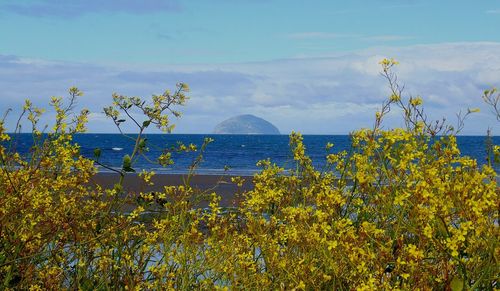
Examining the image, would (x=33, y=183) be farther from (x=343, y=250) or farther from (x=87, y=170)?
(x=343, y=250)

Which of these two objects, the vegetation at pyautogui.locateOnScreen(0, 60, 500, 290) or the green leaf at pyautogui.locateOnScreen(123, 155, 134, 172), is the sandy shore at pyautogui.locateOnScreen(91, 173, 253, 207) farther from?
the green leaf at pyautogui.locateOnScreen(123, 155, 134, 172)

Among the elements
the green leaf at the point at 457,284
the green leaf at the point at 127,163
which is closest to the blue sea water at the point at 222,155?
the green leaf at the point at 127,163

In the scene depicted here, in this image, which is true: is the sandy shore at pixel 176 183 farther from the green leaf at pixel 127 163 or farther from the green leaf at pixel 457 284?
the green leaf at pixel 457 284

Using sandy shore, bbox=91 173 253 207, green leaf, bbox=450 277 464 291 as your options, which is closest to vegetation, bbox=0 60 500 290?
green leaf, bbox=450 277 464 291

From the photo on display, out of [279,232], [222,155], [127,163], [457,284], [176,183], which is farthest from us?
[222,155]

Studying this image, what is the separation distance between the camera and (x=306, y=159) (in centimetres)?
793

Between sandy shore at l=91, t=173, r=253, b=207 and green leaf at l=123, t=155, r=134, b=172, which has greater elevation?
green leaf at l=123, t=155, r=134, b=172

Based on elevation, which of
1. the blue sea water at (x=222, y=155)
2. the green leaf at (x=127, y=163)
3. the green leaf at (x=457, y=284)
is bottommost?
the blue sea water at (x=222, y=155)

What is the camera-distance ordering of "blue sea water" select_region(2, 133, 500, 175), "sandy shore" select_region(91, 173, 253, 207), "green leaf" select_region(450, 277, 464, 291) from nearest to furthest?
1. "green leaf" select_region(450, 277, 464, 291)
2. "sandy shore" select_region(91, 173, 253, 207)
3. "blue sea water" select_region(2, 133, 500, 175)

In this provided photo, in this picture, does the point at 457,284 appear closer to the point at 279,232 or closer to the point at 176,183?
the point at 279,232

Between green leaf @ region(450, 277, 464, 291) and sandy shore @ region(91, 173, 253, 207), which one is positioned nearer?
green leaf @ region(450, 277, 464, 291)

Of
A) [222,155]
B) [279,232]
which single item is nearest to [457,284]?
[279,232]

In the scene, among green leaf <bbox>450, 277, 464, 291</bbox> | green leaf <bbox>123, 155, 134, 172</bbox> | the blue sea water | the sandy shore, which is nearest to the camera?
green leaf <bbox>450, 277, 464, 291</bbox>

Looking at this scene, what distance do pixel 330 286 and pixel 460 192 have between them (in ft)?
5.32
